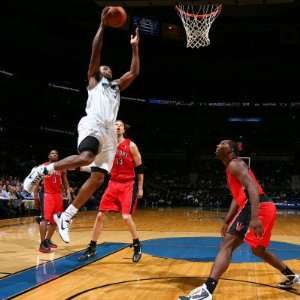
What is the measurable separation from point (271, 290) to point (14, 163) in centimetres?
2001

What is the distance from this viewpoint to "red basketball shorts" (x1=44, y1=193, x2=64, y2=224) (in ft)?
24.0

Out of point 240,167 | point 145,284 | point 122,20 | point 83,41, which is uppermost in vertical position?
point 83,41

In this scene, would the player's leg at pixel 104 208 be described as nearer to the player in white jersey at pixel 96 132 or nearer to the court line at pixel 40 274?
the court line at pixel 40 274

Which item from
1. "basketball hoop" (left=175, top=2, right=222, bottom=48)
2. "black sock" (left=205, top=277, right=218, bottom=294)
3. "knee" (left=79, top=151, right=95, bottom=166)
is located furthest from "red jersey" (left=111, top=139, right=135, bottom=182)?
"basketball hoop" (left=175, top=2, right=222, bottom=48)

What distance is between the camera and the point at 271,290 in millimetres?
4684

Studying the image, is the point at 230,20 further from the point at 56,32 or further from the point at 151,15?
the point at 56,32

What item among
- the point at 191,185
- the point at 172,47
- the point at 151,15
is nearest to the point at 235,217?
the point at 151,15

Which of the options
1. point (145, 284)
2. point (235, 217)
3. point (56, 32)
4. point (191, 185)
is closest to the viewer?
point (235, 217)

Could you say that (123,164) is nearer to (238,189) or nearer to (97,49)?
(97,49)

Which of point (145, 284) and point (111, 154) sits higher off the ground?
point (111, 154)

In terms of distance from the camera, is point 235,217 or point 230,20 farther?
point 230,20

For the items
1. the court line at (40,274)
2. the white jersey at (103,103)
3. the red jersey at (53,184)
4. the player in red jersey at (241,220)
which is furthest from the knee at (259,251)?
the red jersey at (53,184)

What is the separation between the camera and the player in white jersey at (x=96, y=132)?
15.5 feet

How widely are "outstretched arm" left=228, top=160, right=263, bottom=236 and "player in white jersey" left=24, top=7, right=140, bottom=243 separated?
1.38 meters
